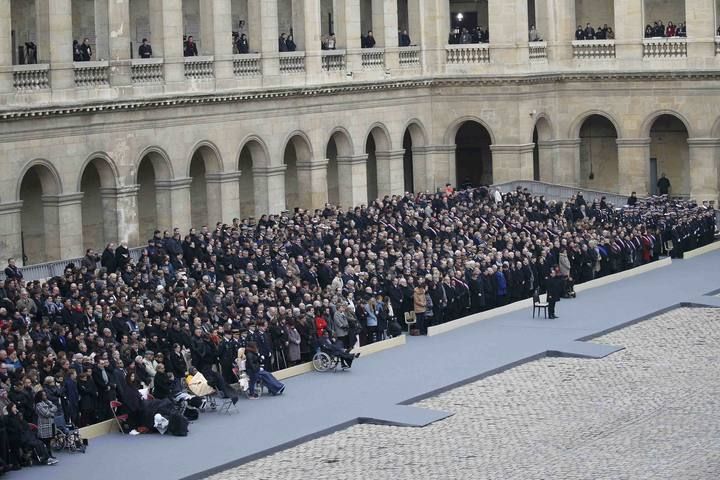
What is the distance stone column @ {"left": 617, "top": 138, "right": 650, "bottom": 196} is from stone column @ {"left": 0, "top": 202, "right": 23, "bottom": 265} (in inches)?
1172

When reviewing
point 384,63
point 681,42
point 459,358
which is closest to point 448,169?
point 384,63

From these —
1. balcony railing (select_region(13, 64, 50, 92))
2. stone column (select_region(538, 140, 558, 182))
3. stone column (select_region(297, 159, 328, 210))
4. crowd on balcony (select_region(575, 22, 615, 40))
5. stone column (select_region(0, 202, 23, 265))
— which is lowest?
stone column (select_region(0, 202, 23, 265))

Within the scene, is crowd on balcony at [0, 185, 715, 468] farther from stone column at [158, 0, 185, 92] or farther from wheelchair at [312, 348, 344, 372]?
stone column at [158, 0, 185, 92]

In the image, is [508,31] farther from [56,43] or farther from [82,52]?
[56,43]

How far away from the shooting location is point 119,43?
187ft

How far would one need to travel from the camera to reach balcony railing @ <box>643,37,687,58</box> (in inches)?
2862

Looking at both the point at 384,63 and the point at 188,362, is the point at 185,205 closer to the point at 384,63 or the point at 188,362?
the point at 384,63

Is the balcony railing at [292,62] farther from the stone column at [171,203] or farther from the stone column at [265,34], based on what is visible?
the stone column at [171,203]

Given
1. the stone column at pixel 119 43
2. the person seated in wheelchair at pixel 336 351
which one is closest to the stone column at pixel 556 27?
the stone column at pixel 119 43

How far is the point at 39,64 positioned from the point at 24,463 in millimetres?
21071

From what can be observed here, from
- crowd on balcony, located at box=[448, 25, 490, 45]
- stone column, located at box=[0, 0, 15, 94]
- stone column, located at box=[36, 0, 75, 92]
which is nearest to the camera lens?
stone column, located at box=[0, 0, 15, 94]

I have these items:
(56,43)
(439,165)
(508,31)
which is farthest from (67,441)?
(508,31)

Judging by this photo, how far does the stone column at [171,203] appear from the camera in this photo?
5959 cm

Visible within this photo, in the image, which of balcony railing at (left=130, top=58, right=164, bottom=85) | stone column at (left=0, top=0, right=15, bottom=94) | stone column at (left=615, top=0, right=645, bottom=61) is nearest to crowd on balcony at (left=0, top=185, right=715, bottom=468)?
balcony railing at (left=130, top=58, right=164, bottom=85)
